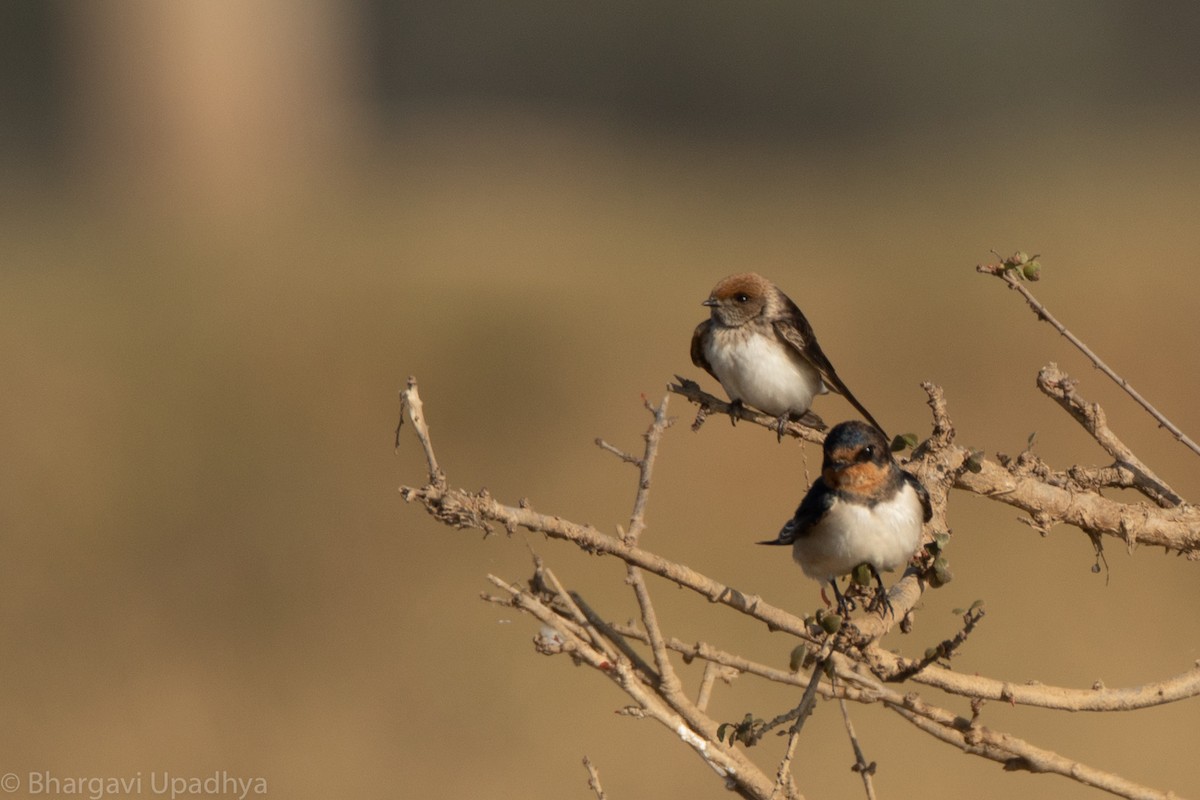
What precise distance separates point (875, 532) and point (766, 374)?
1582mm

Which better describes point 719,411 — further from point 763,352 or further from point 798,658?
point 798,658

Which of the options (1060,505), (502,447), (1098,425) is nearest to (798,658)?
(1060,505)

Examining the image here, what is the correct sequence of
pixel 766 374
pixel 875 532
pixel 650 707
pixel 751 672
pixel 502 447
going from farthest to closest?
pixel 502 447
pixel 766 374
pixel 875 532
pixel 751 672
pixel 650 707

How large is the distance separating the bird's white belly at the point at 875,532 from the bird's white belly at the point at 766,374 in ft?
4.67

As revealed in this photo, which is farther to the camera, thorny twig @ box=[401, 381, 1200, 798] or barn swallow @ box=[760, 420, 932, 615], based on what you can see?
barn swallow @ box=[760, 420, 932, 615]

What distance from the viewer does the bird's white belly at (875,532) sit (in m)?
3.37

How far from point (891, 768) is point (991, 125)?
1060cm

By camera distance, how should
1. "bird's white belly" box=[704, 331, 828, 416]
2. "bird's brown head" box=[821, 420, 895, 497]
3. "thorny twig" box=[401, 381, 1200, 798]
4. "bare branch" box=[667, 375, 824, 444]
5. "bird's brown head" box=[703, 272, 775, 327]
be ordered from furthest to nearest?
"bird's brown head" box=[703, 272, 775, 327], "bird's white belly" box=[704, 331, 828, 416], "bare branch" box=[667, 375, 824, 444], "bird's brown head" box=[821, 420, 895, 497], "thorny twig" box=[401, 381, 1200, 798]

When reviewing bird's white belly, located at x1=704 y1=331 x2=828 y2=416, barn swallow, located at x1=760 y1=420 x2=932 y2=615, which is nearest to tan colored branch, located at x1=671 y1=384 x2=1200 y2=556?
barn swallow, located at x1=760 y1=420 x2=932 y2=615

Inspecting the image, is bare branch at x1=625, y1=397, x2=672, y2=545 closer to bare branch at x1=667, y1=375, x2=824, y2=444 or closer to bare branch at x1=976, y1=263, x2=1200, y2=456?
bare branch at x1=976, y1=263, x2=1200, y2=456

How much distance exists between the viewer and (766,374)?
16.1 feet

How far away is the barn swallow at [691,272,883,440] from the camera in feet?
16.2

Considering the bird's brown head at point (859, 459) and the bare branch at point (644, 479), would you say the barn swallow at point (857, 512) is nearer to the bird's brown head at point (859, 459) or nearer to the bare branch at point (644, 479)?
the bird's brown head at point (859, 459)

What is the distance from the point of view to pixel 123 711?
27.4ft
